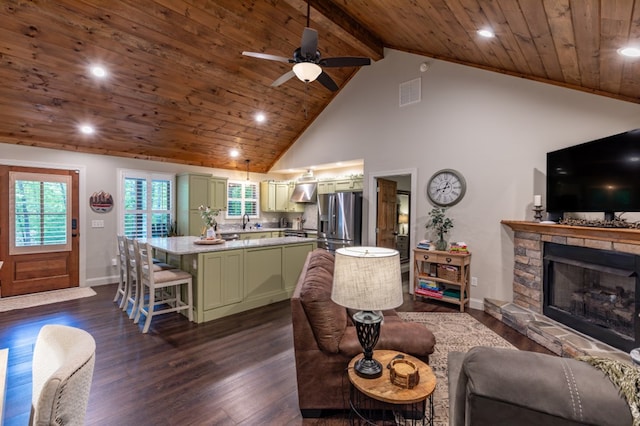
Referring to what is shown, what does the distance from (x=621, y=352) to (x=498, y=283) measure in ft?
5.07

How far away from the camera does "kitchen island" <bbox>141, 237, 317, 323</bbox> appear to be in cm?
385

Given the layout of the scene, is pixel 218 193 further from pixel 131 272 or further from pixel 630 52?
pixel 630 52

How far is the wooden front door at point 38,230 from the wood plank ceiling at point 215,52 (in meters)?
0.63

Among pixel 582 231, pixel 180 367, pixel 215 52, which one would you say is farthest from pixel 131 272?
pixel 582 231

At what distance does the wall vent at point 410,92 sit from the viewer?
5.01 meters

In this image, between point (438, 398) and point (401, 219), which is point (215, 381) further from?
point (401, 219)

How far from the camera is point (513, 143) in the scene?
13.3ft

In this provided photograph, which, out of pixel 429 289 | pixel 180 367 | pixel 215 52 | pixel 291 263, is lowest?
pixel 180 367

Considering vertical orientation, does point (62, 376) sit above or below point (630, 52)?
below

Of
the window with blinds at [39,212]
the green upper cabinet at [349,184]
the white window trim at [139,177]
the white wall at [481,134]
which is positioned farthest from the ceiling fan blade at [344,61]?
the window with blinds at [39,212]

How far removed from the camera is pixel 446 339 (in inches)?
132

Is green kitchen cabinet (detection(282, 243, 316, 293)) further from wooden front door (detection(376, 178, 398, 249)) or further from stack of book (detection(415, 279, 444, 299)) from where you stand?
stack of book (detection(415, 279, 444, 299))

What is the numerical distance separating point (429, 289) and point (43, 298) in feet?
19.5

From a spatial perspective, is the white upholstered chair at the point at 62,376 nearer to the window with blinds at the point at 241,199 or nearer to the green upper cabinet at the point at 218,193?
the green upper cabinet at the point at 218,193
